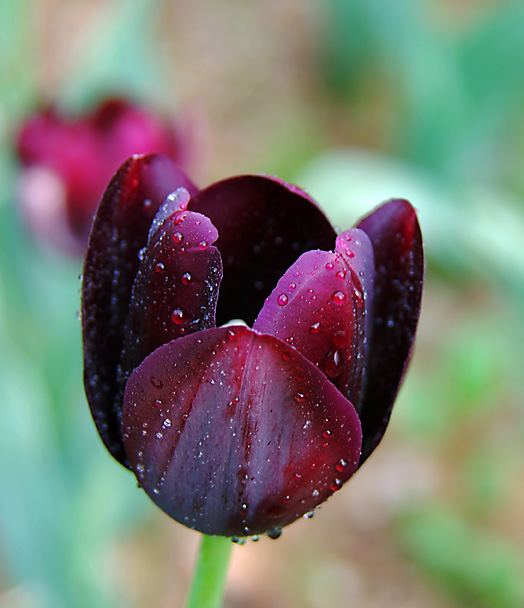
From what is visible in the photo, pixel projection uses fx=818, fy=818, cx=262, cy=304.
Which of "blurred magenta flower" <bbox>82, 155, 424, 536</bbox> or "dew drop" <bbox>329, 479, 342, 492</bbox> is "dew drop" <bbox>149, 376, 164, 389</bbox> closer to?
"blurred magenta flower" <bbox>82, 155, 424, 536</bbox>

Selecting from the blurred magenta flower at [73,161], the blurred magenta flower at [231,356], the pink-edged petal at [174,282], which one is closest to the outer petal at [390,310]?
the blurred magenta flower at [231,356]

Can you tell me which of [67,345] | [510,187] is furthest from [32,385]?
[510,187]

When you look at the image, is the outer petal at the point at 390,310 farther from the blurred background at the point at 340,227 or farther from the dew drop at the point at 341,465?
the blurred background at the point at 340,227

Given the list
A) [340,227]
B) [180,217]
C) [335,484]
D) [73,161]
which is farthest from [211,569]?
[340,227]

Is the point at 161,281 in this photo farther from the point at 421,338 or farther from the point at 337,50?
the point at 337,50

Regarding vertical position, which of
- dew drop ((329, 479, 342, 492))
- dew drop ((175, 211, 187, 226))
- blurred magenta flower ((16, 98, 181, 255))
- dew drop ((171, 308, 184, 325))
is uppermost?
blurred magenta flower ((16, 98, 181, 255))

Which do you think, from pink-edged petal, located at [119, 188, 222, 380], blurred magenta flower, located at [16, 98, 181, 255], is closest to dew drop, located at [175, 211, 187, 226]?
pink-edged petal, located at [119, 188, 222, 380]
